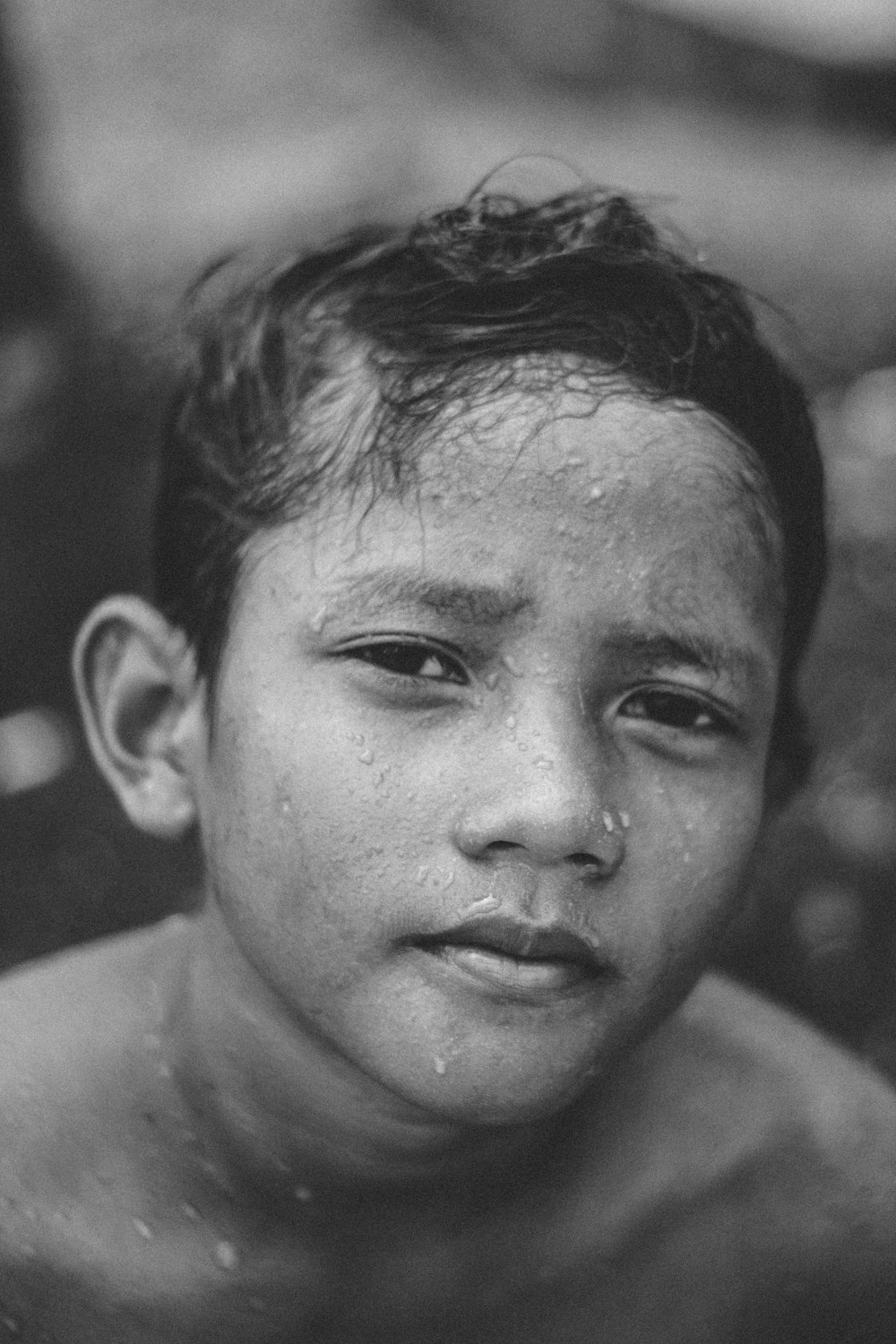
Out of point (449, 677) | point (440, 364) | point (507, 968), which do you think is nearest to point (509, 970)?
point (507, 968)

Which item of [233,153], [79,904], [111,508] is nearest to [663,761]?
[79,904]

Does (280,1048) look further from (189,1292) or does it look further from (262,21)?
(262,21)

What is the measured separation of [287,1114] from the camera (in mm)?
1995

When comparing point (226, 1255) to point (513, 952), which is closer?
point (513, 952)

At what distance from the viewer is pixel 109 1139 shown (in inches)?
79.5

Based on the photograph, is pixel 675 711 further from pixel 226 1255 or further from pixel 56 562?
pixel 56 562

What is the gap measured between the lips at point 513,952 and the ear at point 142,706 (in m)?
0.49

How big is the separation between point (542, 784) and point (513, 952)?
173mm

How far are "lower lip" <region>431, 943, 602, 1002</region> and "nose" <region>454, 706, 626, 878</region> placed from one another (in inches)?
3.9

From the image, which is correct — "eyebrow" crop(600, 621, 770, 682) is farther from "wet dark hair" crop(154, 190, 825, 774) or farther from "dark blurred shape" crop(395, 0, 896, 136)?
"dark blurred shape" crop(395, 0, 896, 136)

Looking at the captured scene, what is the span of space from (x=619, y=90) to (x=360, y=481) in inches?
174

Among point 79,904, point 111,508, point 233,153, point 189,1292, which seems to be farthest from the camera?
point 233,153

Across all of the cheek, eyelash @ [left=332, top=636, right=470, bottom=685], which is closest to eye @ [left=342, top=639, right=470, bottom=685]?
eyelash @ [left=332, top=636, right=470, bottom=685]

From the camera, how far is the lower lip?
1620mm
